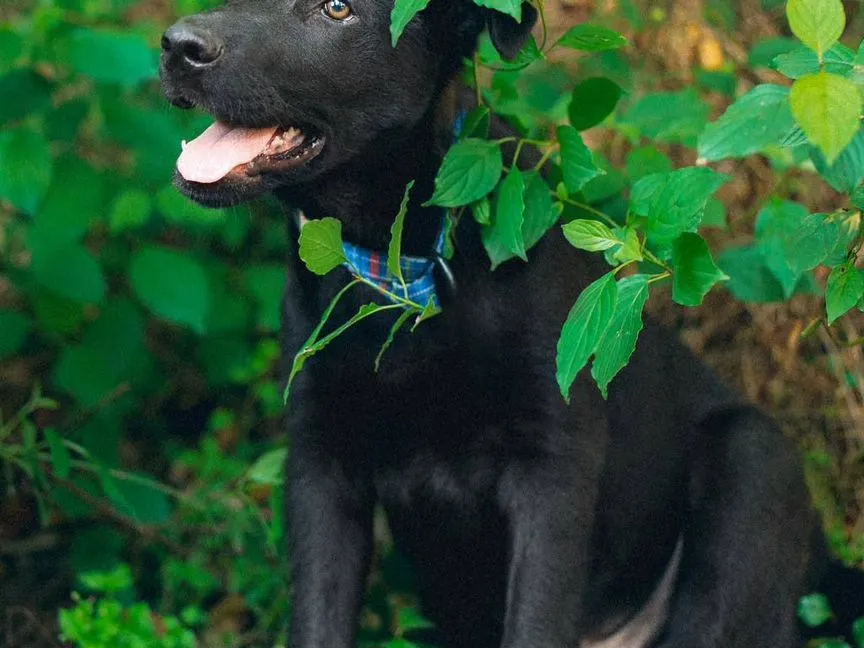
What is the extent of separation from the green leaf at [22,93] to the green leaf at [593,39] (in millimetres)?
1424

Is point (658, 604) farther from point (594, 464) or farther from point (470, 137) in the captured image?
point (470, 137)

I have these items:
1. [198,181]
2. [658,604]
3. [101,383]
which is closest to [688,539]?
[658,604]

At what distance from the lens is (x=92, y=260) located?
10.6 ft

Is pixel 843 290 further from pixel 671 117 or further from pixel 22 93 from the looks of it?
pixel 22 93

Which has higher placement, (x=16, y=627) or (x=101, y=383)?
(x=101, y=383)

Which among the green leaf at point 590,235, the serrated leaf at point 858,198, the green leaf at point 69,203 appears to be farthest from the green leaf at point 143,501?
the serrated leaf at point 858,198

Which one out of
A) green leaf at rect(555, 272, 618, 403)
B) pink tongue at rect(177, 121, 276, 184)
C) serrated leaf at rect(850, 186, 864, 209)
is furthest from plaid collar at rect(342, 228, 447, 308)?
serrated leaf at rect(850, 186, 864, 209)

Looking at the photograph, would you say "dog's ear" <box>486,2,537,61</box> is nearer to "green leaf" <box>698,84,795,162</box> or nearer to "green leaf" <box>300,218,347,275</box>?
"green leaf" <box>300,218,347,275</box>

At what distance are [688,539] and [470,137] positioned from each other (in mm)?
928

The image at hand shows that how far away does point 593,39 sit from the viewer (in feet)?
7.57

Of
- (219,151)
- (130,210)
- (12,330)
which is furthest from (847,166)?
(12,330)

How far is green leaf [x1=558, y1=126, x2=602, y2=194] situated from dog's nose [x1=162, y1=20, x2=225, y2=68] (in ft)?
1.88

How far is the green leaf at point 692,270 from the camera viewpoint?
1982 mm

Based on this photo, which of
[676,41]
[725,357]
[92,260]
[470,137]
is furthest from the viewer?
[676,41]
